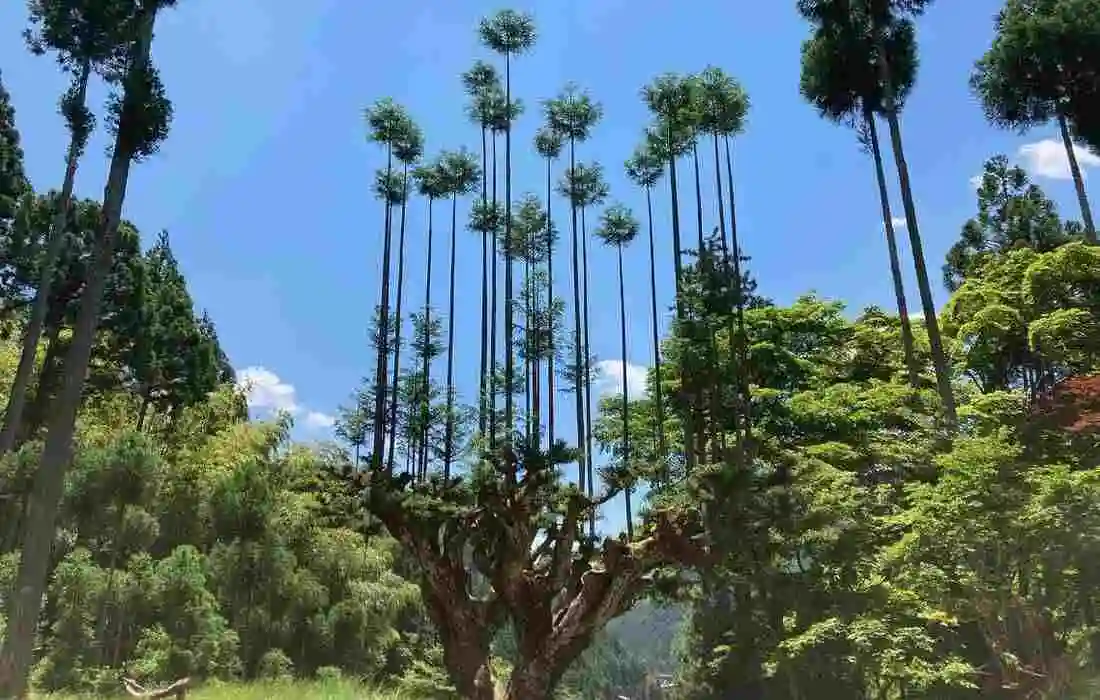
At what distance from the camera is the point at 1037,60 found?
16.4 m

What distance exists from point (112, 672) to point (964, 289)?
60.9ft

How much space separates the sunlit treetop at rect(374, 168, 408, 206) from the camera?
813 inches

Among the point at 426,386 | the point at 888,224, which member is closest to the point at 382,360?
the point at 426,386

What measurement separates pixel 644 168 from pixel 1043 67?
30.9 ft

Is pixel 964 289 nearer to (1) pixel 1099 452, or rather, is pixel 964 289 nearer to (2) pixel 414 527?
(1) pixel 1099 452

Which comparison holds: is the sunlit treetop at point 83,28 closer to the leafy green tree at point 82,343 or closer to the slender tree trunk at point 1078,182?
the leafy green tree at point 82,343

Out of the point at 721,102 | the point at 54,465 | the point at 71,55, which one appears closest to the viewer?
the point at 54,465

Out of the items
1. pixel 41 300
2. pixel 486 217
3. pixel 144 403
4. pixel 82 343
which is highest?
pixel 486 217

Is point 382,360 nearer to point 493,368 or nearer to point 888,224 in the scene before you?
point 493,368

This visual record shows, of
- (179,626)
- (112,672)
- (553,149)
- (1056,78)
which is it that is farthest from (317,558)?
(1056,78)

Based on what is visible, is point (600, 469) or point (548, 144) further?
point (548, 144)

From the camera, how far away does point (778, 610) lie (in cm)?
1197

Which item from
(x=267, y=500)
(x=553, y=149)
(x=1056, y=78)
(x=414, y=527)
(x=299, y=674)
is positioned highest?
(x=553, y=149)

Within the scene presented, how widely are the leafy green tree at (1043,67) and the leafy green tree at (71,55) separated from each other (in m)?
16.3
